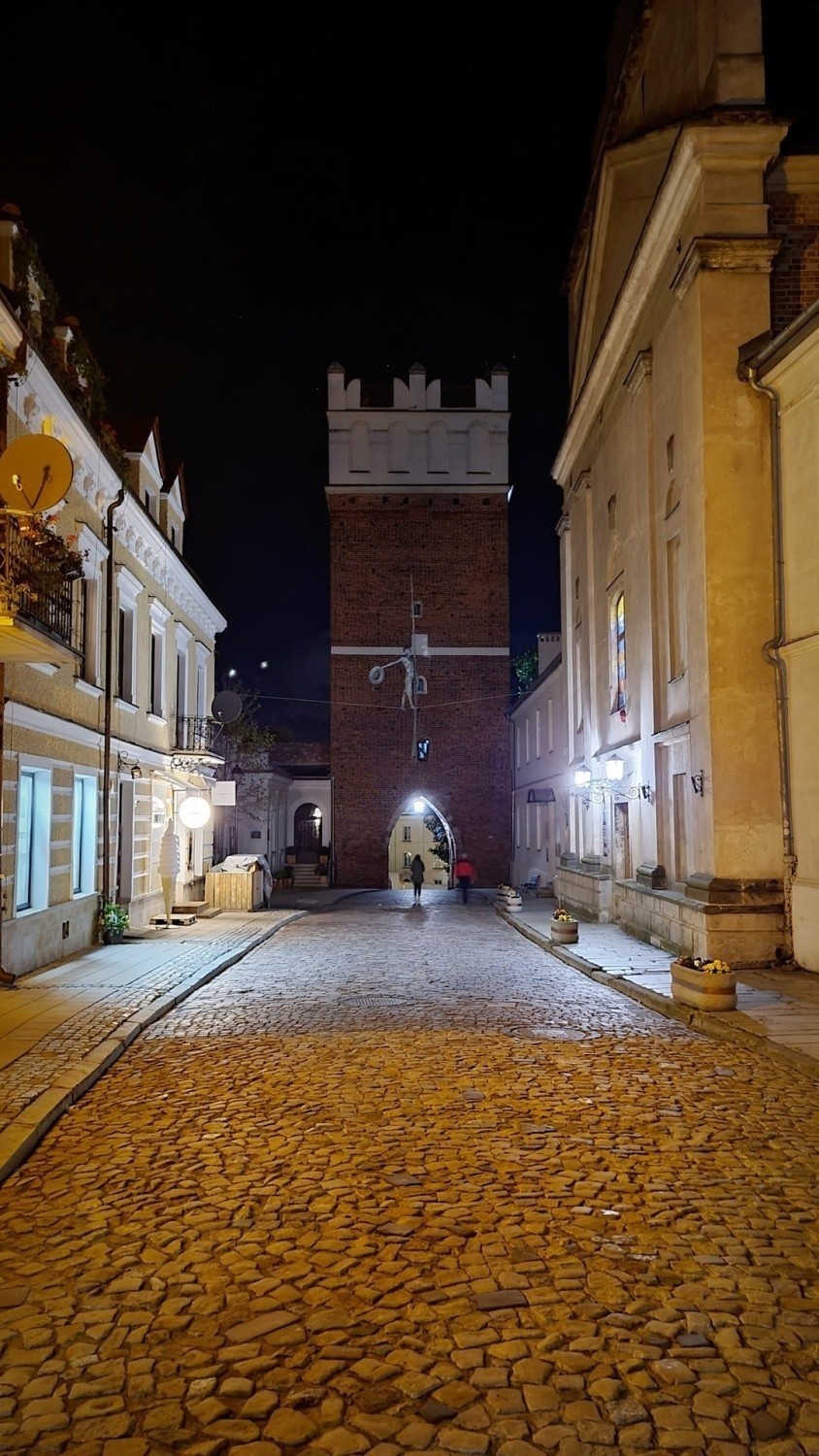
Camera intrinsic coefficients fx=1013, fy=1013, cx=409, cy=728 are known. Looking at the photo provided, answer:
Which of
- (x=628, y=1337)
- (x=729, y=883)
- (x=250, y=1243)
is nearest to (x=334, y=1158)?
(x=250, y=1243)

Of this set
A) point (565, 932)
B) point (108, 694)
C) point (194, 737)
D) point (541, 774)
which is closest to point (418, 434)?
point (541, 774)

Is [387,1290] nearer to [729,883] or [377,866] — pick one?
[729,883]

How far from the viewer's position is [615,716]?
19.4m

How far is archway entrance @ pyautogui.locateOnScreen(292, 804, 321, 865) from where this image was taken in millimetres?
44406

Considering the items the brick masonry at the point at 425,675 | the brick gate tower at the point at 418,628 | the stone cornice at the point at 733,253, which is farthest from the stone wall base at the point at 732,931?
the brick masonry at the point at 425,675

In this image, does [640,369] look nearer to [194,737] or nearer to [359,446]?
[194,737]

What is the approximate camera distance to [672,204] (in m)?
14.2

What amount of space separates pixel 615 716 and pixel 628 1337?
16338 mm

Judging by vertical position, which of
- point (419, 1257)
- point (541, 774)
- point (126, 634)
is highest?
point (126, 634)

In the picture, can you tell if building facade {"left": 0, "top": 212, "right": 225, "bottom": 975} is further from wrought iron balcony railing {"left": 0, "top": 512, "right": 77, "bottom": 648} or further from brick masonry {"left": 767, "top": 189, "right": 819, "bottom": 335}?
brick masonry {"left": 767, "top": 189, "right": 819, "bottom": 335}

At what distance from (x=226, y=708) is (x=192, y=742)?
125 cm

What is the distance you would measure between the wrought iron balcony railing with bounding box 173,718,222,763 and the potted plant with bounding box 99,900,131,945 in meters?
5.77

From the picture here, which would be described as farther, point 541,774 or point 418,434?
point 418,434

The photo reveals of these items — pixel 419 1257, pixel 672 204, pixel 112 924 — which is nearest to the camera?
pixel 419 1257
